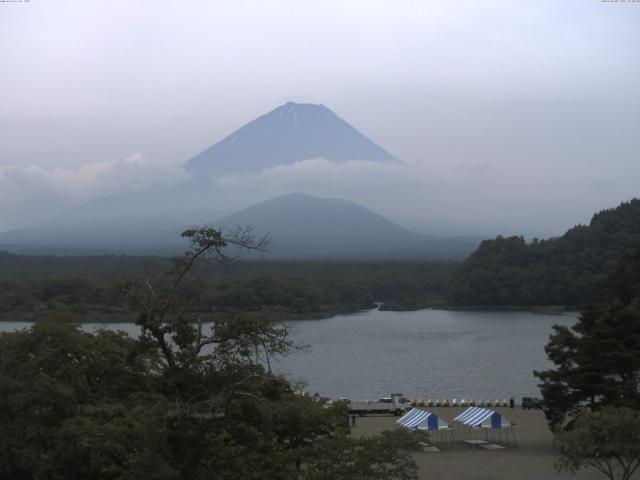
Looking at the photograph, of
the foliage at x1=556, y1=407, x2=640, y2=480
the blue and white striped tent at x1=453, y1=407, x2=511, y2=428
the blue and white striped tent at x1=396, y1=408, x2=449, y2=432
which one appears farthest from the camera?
the blue and white striped tent at x1=453, y1=407, x2=511, y2=428

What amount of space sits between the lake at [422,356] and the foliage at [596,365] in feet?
11.6

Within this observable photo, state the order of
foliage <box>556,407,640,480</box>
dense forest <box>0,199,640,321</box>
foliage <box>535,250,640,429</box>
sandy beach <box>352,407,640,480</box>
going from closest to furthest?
foliage <box>556,407,640,480</box> → sandy beach <box>352,407,640,480</box> → foliage <box>535,250,640,429</box> → dense forest <box>0,199,640,321</box>

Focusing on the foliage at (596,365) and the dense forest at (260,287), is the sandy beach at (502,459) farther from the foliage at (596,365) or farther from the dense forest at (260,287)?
the dense forest at (260,287)

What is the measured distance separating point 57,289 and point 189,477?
3347cm

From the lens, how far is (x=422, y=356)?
79.5ft

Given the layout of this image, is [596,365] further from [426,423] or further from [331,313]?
[331,313]

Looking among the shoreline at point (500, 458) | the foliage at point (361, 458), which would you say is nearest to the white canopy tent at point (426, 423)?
the shoreline at point (500, 458)

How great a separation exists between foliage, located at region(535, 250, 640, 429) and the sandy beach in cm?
53

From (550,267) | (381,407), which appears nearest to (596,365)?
(381,407)

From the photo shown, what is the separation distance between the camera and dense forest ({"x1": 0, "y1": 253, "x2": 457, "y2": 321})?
3538cm

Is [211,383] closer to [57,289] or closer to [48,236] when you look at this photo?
[57,289]

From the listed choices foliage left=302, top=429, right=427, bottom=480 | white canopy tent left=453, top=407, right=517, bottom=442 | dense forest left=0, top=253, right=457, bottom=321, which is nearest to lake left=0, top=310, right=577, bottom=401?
dense forest left=0, top=253, right=457, bottom=321

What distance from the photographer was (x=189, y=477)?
5328 mm

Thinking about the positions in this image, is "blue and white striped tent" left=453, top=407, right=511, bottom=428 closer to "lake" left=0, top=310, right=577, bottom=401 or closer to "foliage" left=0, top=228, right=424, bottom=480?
"lake" left=0, top=310, right=577, bottom=401
